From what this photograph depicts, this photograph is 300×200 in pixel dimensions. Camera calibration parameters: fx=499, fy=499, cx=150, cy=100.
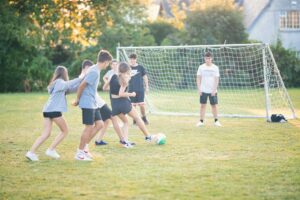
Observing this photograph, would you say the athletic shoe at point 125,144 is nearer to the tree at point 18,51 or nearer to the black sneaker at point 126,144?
the black sneaker at point 126,144

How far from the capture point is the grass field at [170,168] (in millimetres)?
6277

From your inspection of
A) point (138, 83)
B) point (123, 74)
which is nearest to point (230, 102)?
point (138, 83)

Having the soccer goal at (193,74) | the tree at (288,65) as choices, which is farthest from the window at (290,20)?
the soccer goal at (193,74)

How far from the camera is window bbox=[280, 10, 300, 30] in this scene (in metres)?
36.1

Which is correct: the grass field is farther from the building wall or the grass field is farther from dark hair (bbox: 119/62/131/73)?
the building wall

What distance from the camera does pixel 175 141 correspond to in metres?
10.4

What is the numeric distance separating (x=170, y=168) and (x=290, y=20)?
30.9 metres

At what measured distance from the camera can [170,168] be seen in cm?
766

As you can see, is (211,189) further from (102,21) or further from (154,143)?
(102,21)

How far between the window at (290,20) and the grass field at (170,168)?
25310 millimetres

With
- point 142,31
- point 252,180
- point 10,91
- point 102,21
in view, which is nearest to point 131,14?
point 142,31

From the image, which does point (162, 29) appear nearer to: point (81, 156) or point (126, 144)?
Result: point (126, 144)

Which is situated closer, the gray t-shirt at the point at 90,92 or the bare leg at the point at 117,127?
the gray t-shirt at the point at 90,92

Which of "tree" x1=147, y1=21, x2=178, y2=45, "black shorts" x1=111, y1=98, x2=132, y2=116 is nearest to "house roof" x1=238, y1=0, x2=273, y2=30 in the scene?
"tree" x1=147, y1=21, x2=178, y2=45
